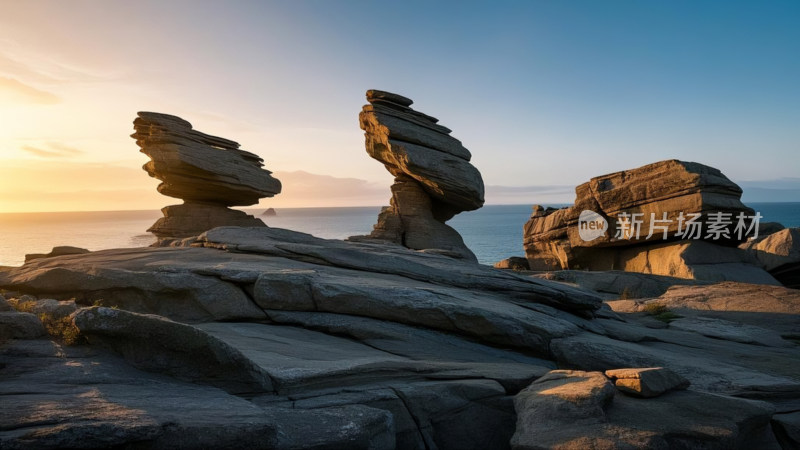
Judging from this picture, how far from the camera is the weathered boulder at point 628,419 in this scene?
21.8 ft

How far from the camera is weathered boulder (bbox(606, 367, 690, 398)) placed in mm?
7812

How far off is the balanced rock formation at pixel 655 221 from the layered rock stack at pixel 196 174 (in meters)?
26.9

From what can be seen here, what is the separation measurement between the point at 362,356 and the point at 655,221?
3150 cm

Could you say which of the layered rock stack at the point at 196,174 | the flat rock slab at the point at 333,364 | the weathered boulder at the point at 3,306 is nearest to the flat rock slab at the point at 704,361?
the flat rock slab at the point at 333,364

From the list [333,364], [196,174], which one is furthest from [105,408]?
[196,174]

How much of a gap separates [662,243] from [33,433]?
3896 cm

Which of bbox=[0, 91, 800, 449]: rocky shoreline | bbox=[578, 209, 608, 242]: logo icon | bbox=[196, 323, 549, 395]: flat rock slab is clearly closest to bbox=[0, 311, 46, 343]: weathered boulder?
bbox=[0, 91, 800, 449]: rocky shoreline

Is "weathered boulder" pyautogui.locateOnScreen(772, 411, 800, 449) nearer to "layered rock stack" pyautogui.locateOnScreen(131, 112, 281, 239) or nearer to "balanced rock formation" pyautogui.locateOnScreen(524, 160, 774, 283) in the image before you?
A: "balanced rock formation" pyautogui.locateOnScreen(524, 160, 774, 283)

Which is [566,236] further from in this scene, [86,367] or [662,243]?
[86,367]

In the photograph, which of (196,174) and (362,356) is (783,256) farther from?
(196,174)

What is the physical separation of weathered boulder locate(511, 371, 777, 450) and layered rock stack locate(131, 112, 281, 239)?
34788 millimetres

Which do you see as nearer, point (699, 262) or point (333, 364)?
point (333, 364)

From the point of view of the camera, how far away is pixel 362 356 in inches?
382

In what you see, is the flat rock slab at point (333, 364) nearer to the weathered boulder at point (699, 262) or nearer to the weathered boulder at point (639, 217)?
the weathered boulder at point (699, 262)
